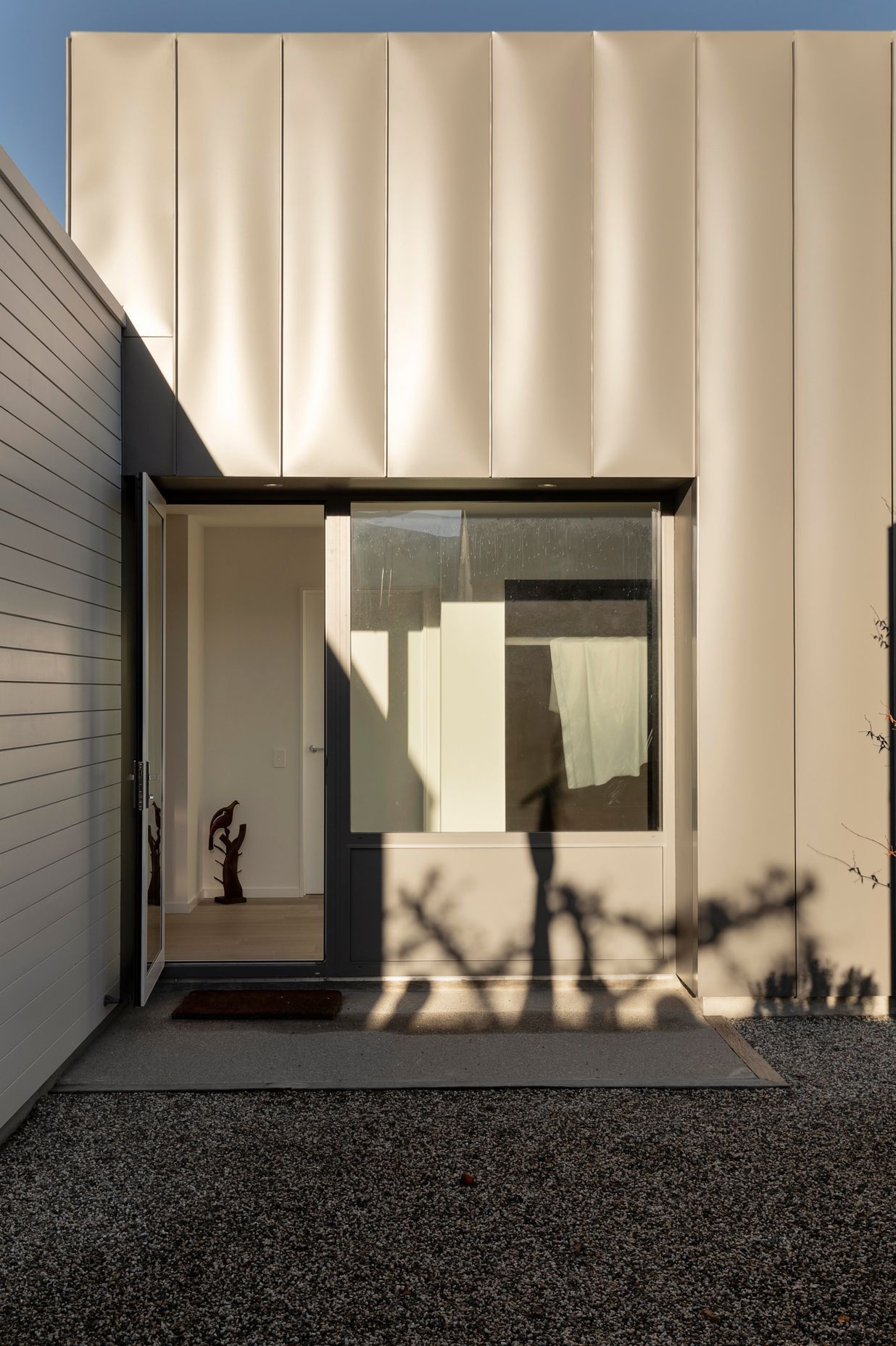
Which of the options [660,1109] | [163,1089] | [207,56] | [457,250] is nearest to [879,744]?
[660,1109]

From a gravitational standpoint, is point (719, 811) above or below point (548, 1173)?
above

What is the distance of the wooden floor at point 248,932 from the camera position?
4961 mm

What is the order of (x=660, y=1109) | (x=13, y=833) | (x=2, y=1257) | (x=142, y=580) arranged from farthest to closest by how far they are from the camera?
1. (x=142, y=580)
2. (x=660, y=1109)
3. (x=13, y=833)
4. (x=2, y=1257)

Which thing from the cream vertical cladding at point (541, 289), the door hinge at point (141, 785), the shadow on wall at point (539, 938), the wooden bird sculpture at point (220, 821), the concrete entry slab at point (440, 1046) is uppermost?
the cream vertical cladding at point (541, 289)

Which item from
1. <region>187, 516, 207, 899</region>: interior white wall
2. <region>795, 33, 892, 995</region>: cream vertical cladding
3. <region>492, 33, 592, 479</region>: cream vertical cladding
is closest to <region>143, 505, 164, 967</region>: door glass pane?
<region>492, 33, 592, 479</region>: cream vertical cladding

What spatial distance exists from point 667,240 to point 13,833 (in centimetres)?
373

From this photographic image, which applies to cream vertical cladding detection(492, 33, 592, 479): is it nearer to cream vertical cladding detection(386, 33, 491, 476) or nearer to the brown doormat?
cream vertical cladding detection(386, 33, 491, 476)

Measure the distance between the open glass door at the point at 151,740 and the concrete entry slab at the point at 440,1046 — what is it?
0.32 m

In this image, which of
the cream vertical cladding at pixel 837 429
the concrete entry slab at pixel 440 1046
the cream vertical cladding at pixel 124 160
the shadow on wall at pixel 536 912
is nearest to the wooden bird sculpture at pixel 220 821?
the concrete entry slab at pixel 440 1046

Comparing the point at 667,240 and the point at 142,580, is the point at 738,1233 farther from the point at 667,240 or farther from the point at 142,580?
the point at 667,240

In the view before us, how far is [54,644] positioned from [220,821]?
11.0ft

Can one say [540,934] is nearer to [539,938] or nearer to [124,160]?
[539,938]

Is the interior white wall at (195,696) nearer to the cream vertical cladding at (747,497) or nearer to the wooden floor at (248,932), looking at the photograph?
the wooden floor at (248,932)

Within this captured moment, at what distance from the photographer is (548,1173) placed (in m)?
2.87
